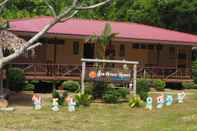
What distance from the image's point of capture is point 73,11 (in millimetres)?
21219

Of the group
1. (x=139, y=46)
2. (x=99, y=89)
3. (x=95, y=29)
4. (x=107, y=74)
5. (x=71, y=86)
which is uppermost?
(x=95, y=29)

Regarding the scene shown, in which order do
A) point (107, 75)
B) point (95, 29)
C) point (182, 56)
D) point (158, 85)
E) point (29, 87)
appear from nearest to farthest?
point (107, 75) < point (29, 87) < point (158, 85) < point (95, 29) < point (182, 56)

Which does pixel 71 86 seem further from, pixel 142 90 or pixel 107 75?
pixel 142 90

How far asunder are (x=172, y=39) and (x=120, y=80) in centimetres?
1052

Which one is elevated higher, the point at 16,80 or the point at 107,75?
the point at 107,75

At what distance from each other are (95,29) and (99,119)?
1705 cm

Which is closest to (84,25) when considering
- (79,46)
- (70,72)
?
(79,46)

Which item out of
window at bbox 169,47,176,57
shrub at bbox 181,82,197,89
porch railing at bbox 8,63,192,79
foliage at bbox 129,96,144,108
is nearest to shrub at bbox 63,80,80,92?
porch railing at bbox 8,63,192,79

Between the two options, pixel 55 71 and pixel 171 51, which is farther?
pixel 171 51

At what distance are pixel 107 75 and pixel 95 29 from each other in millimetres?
9887

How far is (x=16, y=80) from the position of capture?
97.2 ft

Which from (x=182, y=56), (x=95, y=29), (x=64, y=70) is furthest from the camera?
(x=182, y=56)

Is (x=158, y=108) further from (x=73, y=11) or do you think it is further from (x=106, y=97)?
(x=73, y=11)

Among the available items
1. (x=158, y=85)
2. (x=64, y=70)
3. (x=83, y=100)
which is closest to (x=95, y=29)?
(x=64, y=70)
